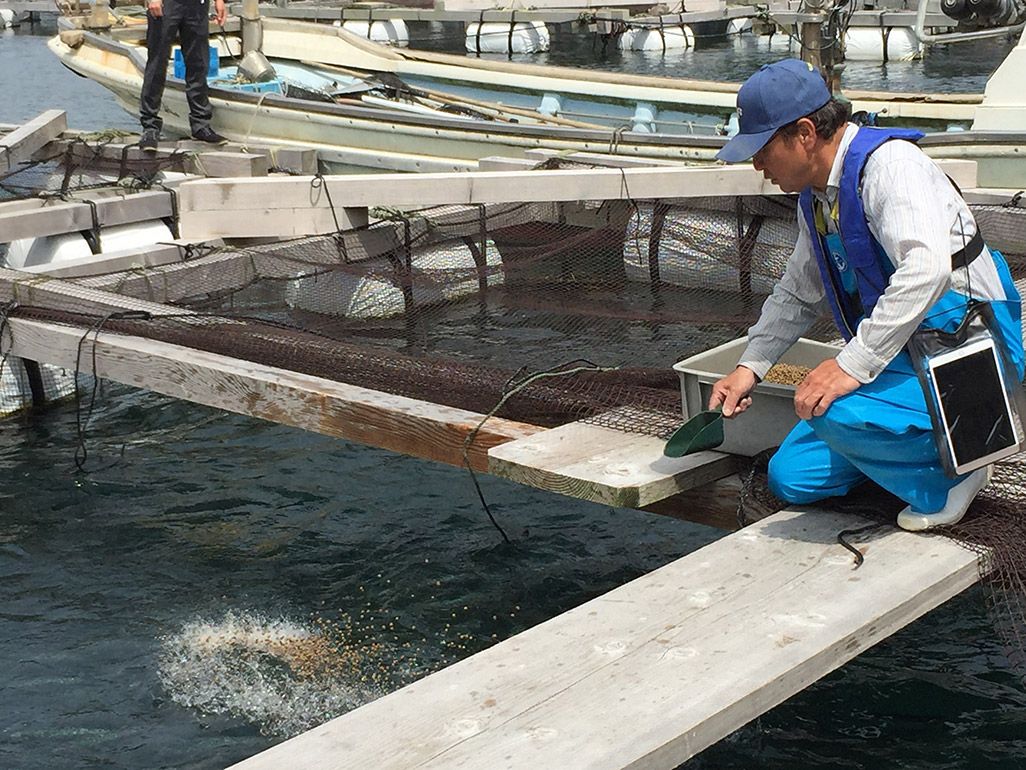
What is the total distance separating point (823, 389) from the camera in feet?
11.9

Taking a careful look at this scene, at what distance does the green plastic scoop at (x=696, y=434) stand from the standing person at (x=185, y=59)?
8419mm

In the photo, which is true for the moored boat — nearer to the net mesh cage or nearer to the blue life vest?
the net mesh cage

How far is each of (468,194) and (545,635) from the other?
4848 mm

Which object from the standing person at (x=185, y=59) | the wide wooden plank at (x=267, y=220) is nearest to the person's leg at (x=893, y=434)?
the wide wooden plank at (x=267, y=220)

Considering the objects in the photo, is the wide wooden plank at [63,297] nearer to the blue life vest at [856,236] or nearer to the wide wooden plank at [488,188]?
the wide wooden plank at [488,188]

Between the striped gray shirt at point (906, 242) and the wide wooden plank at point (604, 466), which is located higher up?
the striped gray shirt at point (906, 242)

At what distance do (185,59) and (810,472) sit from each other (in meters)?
10.5

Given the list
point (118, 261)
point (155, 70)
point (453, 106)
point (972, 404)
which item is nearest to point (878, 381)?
point (972, 404)

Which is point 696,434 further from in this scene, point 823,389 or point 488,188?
point 488,188

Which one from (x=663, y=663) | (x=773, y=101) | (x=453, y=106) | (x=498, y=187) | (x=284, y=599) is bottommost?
(x=284, y=599)

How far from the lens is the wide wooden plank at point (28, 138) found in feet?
37.2

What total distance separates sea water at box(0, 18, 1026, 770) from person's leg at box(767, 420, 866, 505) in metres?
1.07

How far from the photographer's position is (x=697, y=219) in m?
8.75

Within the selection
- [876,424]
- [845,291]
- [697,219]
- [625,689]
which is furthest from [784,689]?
[697,219]
